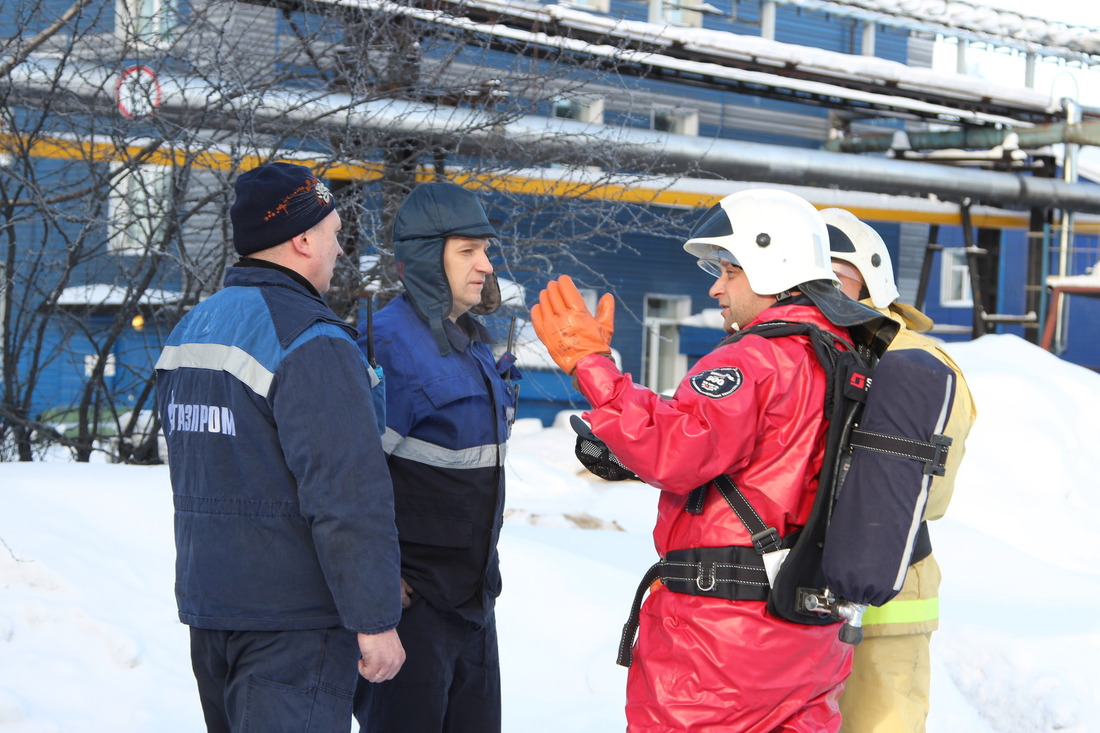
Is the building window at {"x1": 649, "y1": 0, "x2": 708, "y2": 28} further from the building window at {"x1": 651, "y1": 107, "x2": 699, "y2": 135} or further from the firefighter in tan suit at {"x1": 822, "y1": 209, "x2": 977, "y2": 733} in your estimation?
the firefighter in tan suit at {"x1": 822, "y1": 209, "x2": 977, "y2": 733}

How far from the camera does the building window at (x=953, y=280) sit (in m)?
21.2

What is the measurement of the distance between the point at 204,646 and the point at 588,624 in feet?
9.18

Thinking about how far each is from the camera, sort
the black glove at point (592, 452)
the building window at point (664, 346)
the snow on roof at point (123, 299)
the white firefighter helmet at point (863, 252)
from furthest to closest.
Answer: the building window at point (664, 346)
the snow on roof at point (123, 299)
the white firefighter helmet at point (863, 252)
the black glove at point (592, 452)

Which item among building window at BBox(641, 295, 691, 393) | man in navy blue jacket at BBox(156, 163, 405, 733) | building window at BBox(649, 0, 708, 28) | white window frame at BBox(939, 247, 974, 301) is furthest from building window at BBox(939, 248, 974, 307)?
man in navy blue jacket at BBox(156, 163, 405, 733)

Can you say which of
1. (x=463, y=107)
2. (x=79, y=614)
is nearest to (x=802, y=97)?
(x=463, y=107)

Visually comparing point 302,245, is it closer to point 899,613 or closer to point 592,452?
point 592,452

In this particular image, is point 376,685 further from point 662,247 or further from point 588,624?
point 662,247

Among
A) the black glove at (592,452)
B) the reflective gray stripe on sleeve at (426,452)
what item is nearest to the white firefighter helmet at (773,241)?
the black glove at (592,452)

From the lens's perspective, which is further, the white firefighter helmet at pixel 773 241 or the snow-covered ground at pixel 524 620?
the snow-covered ground at pixel 524 620

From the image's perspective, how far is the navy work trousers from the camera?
2.12m

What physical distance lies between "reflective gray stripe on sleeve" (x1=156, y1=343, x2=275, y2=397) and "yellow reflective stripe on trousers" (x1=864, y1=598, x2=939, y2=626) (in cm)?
177

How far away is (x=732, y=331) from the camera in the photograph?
2.79 m

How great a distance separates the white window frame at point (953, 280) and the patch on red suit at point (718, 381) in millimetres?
20219

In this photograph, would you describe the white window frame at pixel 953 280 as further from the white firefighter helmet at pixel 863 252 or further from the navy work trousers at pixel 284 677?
the navy work trousers at pixel 284 677
